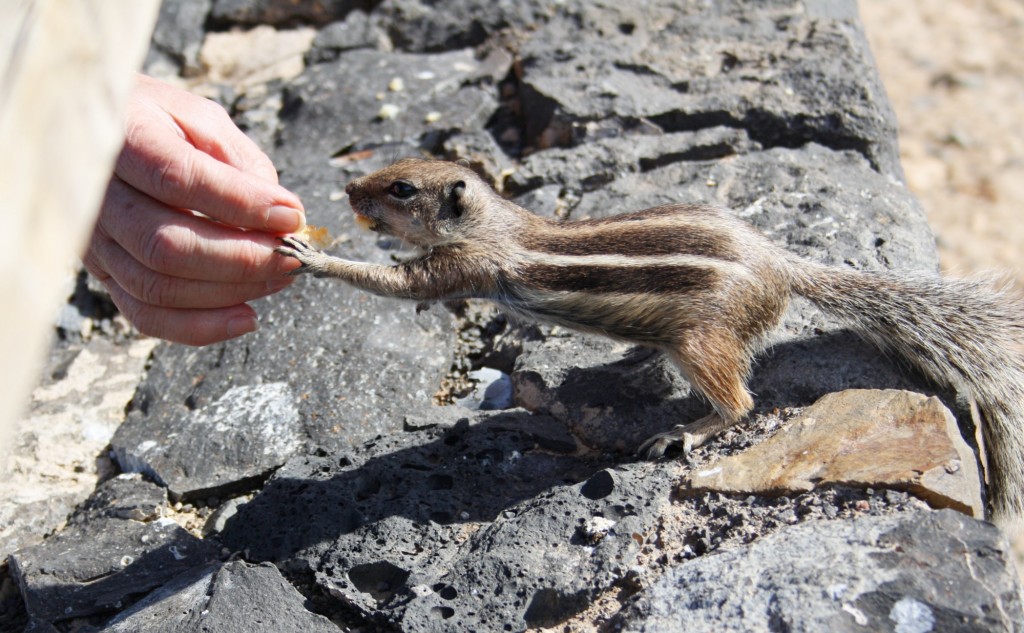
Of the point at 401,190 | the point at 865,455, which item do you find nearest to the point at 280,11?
the point at 401,190

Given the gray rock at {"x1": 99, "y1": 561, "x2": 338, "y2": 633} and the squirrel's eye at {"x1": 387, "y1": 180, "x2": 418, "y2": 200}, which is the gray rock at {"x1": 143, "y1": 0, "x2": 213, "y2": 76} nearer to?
the squirrel's eye at {"x1": 387, "y1": 180, "x2": 418, "y2": 200}

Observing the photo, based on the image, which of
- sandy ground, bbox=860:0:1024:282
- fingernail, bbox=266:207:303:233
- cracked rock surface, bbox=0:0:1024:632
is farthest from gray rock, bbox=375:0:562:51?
sandy ground, bbox=860:0:1024:282

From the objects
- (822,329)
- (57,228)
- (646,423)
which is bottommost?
(646,423)

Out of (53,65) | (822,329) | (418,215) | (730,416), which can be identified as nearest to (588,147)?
(418,215)

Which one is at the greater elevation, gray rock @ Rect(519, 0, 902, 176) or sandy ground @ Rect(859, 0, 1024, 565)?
gray rock @ Rect(519, 0, 902, 176)

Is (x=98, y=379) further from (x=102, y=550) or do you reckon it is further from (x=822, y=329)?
(x=822, y=329)

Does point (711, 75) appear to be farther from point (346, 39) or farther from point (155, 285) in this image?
point (155, 285)

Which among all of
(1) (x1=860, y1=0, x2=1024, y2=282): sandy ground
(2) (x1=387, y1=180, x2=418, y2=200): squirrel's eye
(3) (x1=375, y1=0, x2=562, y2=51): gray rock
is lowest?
(1) (x1=860, y1=0, x2=1024, y2=282): sandy ground

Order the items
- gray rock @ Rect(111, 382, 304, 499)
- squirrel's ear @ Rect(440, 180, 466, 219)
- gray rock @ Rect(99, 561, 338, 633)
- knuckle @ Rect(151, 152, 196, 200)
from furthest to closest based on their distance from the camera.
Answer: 1. squirrel's ear @ Rect(440, 180, 466, 219)
2. gray rock @ Rect(111, 382, 304, 499)
3. knuckle @ Rect(151, 152, 196, 200)
4. gray rock @ Rect(99, 561, 338, 633)

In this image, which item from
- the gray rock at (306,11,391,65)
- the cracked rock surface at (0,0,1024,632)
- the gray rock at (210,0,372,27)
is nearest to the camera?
the cracked rock surface at (0,0,1024,632)
